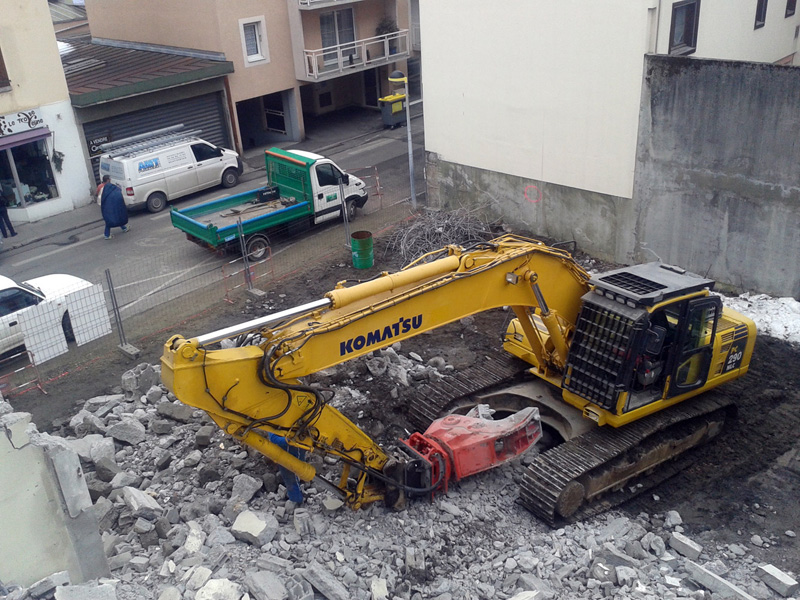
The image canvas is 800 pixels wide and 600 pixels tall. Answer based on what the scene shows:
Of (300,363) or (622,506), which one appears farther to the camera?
(622,506)

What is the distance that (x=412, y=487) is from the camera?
9.10 metres

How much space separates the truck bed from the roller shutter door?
20.4ft

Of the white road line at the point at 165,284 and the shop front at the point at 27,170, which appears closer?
the white road line at the point at 165,284

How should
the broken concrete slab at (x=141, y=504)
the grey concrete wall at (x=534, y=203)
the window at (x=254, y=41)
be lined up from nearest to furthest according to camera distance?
the broken concrete slab at (x=141, y=504) < the grey concrete wall at (x=534, y=203) < the window at (x=254, y=41)

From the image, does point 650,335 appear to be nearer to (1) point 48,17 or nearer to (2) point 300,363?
Answer: (2) point 300,363

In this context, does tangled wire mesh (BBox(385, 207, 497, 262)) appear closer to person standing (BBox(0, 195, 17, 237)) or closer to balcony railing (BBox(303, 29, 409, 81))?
person standing (BBox(0, 195, 17, 237))

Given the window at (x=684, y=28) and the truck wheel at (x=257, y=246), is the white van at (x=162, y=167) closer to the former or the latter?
the truck wheel at (x=257, y=246)

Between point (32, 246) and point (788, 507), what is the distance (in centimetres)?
1753

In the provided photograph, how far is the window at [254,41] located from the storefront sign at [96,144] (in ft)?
16.9

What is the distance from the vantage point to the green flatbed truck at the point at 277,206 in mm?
17188

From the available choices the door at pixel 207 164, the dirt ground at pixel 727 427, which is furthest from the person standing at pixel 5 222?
the dirt ground at pixel 727 427

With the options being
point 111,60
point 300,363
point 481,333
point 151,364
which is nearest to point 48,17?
point 111,60

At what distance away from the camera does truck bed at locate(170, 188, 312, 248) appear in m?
16.9

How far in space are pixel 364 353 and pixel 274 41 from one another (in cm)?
1981
